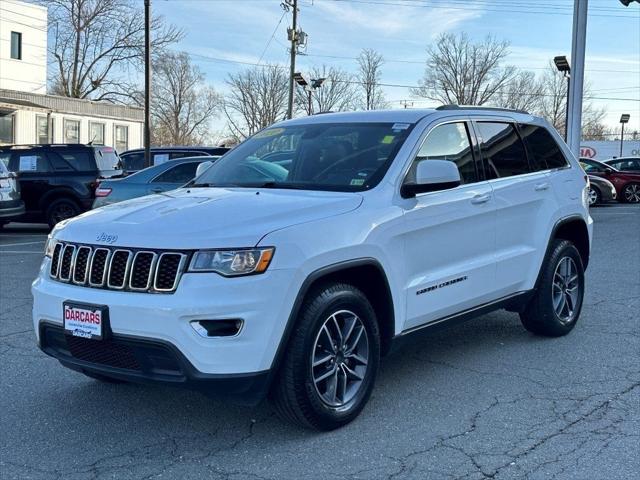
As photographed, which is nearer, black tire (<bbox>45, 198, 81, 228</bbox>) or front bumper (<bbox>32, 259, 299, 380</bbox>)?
front bumper (<bbox>32, 259, 299, 380</bbox>)

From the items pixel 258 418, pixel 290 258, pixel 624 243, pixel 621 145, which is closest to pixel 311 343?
pixel 290 258

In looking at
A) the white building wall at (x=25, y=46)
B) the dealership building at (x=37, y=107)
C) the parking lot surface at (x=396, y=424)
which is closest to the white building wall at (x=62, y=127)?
the dealership building at (x=37, y=107)

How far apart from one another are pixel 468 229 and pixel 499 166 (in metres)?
0.79

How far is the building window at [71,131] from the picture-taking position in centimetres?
3662

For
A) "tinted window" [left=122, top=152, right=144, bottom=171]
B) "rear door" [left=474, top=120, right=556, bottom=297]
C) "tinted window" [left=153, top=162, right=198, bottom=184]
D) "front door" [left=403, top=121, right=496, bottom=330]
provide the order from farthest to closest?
"tinted window" [left=122, top=152, right=144, bottom=171], "tinted window" [left=153, top=162, right=198, bottom=184], "rear door" [left=474, top=120, right=556, bottom=297], "front door" [left=403, top=121, right=496, bottom=330]

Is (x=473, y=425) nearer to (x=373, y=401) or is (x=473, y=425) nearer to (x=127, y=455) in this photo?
(x=373, y=401)

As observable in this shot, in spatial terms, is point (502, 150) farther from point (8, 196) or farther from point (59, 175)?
point (59, 175)

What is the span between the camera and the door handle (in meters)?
5.04

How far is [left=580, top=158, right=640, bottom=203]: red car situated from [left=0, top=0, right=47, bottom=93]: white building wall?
31.9 meters

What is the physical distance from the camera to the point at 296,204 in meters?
4.09

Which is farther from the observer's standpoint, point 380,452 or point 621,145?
point 621,145

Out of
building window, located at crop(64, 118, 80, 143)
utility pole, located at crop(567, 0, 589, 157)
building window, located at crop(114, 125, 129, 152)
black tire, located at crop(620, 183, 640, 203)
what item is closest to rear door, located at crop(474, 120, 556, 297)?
utility pole, located at crop(567, 0, 589, 157)

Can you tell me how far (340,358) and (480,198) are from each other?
1.66 m

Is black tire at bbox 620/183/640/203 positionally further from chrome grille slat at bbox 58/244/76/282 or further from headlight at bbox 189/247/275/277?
chrome grille slat at bbox 58/244/76/282
